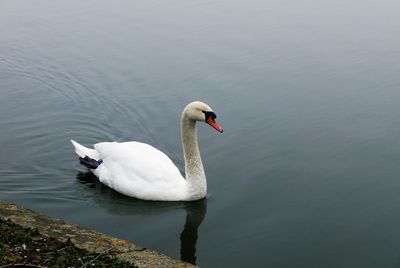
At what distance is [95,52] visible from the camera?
15.5 meters

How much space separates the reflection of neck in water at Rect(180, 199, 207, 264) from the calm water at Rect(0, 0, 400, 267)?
0.02m

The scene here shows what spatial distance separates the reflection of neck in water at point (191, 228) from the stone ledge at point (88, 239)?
1520 millimetres

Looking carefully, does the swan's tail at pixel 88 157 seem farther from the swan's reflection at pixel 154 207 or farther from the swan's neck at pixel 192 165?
the swan's neck at pixel 192 165

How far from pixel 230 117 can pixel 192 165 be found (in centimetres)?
312

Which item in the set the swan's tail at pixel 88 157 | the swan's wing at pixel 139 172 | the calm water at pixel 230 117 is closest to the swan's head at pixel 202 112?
the swan's wing at pixel 139 172

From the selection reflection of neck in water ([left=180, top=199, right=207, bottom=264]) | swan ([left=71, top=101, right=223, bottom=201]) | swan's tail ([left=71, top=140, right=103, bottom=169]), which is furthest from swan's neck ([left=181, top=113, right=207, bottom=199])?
swan's tail ([left=71, top=140, right=103, bottom=169])

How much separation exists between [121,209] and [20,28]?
1111 cm

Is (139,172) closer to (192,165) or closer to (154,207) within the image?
(154,207)

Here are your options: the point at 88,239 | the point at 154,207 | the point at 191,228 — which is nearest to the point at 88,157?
the point at 154,207

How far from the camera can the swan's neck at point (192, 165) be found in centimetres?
844

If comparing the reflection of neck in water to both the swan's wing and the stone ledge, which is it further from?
the stone ledge

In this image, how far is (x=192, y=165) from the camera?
8594 millimetres

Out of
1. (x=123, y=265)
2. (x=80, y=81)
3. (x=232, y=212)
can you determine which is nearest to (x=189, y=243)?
(x=232, y=212)

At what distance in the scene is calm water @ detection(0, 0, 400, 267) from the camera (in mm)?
7688
